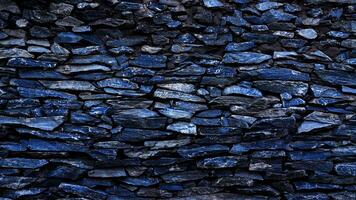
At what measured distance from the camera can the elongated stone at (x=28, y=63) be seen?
327 centimetres

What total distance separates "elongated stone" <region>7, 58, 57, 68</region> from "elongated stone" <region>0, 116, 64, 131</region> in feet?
1.20

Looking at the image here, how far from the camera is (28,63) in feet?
10.7

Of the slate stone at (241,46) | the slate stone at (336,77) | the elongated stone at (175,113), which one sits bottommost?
the elongated stone at (175,113)

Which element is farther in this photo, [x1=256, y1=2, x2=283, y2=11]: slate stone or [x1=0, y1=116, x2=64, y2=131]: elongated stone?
[x1=256, y1=2, x2=283, y2=11]: slate stone

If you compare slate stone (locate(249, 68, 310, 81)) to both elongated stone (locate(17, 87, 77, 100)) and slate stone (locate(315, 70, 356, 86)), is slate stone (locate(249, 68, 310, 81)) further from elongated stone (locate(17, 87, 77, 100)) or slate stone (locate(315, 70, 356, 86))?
elongated stone (locate(17, 87, 77, 100))

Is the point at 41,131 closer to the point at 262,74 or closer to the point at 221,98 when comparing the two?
the point at 221,98

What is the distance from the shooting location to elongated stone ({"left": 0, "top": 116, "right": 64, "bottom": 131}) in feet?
10.7

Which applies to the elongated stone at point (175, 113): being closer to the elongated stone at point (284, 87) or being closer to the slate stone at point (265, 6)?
the elongated stone at point (284, 87)

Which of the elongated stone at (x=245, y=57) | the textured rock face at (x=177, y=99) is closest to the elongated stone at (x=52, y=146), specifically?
the textured rock face at (x=177, y=99)

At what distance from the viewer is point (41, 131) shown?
3.28 meters

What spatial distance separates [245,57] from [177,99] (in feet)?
1.87

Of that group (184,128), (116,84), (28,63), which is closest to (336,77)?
(184,128)

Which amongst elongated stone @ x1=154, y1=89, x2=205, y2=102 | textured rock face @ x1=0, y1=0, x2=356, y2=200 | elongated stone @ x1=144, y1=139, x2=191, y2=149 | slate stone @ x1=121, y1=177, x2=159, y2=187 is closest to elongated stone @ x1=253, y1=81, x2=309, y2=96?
textured rock face @ x1=0, y1=0, x2=356, y2=200

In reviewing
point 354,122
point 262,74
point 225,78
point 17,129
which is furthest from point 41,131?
point 354,122
